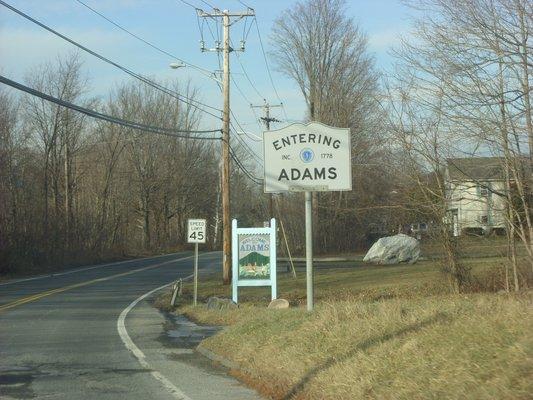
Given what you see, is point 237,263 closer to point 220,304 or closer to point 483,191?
point 220,304

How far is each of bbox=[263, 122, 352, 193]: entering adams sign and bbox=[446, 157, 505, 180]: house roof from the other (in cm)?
331

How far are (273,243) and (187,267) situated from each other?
21.9 m

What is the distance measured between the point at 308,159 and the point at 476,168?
4.26 metres

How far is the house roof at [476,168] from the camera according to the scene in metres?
14.7

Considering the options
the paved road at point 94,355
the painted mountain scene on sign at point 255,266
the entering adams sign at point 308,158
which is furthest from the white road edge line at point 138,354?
the entering adams sign at point 308,158

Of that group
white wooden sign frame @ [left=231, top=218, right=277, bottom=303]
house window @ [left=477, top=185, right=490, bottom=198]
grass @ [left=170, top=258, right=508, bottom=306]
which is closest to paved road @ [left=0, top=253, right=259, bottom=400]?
white wooden sign frame @ [left=231, top=218, right=277, bottom=303]

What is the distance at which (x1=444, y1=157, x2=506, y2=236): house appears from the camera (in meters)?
15.1

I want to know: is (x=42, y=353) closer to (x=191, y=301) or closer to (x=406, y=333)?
(x=406, y=333)

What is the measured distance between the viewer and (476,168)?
15.4 meters

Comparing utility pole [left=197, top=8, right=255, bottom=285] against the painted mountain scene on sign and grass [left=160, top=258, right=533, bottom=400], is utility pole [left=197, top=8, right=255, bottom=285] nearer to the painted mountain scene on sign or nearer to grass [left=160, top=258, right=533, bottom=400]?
the painted mountain scene on sign

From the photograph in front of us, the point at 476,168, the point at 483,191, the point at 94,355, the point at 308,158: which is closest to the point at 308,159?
the point at 308,158

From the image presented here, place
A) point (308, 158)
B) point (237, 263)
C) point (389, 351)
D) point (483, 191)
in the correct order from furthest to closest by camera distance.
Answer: point (237, 263) < point (483, 191) < point (308, 158) < point (389, 351)

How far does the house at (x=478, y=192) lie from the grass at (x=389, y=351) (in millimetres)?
5724

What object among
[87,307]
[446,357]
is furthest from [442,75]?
[87,307]
